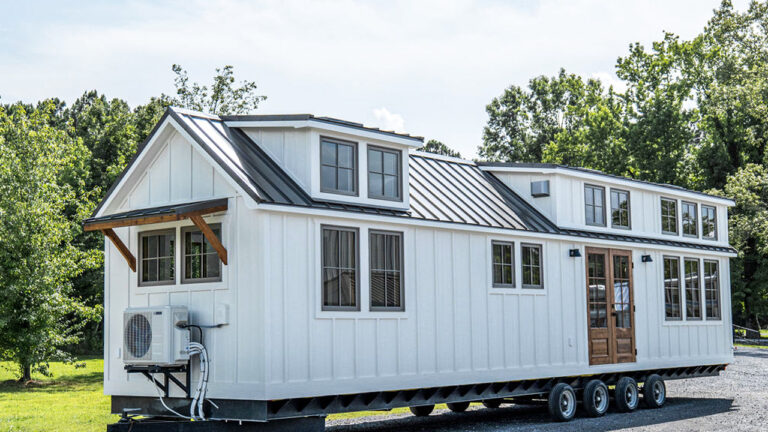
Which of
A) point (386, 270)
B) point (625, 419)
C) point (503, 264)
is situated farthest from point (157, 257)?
point (625, 419)

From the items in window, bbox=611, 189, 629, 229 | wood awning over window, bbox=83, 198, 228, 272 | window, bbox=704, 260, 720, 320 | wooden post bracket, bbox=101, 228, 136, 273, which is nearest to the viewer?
wood awning over window, bbox=83, 198, 228, 272

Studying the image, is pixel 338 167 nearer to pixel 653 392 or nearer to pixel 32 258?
pixel 653 392

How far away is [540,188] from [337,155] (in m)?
6.10

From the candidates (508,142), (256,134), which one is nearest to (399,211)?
(256,134)

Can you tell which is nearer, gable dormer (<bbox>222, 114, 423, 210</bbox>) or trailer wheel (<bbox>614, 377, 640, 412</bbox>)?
gable dormer (<bbox>222, 114, 423, 210</bbox>)

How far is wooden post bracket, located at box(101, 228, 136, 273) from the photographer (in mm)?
13234

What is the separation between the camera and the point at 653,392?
18.6 metres

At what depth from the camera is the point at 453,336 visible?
14375 mm

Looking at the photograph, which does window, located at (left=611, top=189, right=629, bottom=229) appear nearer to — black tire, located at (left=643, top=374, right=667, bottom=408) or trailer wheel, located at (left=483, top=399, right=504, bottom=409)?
black tire, located at (left=643, top=374, right=667, bottom=408)

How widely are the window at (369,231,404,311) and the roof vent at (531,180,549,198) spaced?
16.8ft

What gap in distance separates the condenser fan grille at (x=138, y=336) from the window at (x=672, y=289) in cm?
1248

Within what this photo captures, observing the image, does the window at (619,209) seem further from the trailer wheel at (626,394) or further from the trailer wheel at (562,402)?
the trailer wheel at (562,402)

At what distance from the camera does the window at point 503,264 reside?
15.5 meters

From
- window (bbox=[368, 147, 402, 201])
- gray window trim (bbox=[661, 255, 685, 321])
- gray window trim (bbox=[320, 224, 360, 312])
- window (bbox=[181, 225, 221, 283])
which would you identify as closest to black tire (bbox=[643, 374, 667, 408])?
gray window trim (bbox=[661, 255, 685, 321])
